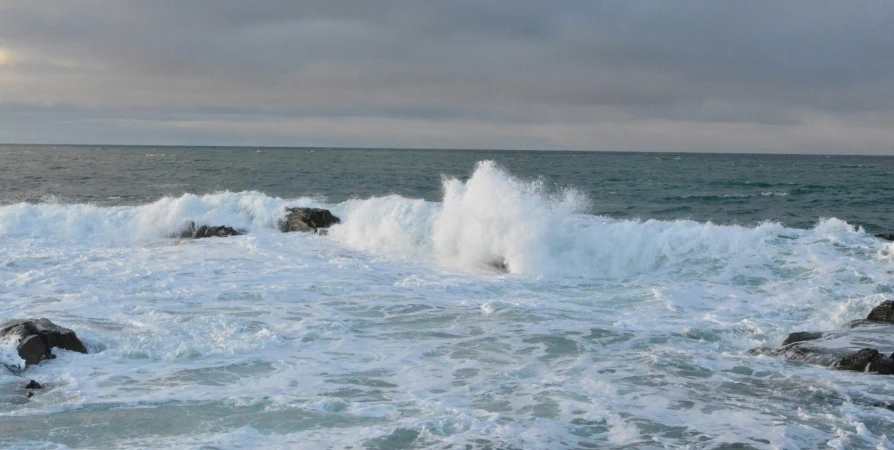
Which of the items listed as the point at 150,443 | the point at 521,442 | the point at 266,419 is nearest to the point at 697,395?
the point at 521,442

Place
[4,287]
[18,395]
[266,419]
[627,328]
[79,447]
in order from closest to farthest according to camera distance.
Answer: [79,447] < [266,419] < [18,395] < [627,328] < [4,287]

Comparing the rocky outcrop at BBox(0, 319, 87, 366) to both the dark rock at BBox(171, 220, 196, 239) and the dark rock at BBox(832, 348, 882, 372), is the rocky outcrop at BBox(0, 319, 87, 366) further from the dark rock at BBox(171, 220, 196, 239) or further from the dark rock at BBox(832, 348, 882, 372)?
the dark rock at BBox(171, 220, 196, 239)

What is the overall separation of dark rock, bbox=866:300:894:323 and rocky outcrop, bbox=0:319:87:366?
11240 millimetres

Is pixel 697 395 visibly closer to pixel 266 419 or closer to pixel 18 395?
pixel 266 419

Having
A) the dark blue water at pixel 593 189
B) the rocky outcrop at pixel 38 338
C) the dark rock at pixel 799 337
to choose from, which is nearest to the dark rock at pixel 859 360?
the dark rock at pixel 799 337

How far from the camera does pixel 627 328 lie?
11.1 m

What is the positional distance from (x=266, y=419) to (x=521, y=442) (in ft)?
8.16

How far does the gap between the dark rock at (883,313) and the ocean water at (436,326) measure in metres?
0.89

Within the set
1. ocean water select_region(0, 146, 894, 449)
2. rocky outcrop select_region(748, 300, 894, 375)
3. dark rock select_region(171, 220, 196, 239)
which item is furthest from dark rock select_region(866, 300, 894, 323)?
dark rock select_region(171, 220, 196, 239)

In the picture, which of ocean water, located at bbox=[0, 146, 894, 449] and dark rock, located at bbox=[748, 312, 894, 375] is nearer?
ocean water, located at bbox=[0, 146, 894, 449]

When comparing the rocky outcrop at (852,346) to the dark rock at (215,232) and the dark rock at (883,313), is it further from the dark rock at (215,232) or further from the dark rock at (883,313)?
the dark rock at (215,232)

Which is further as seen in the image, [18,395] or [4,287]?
[4,287]

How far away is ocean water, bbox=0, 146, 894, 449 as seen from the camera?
281 inches

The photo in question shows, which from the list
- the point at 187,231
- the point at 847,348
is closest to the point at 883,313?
the point at 847,348
